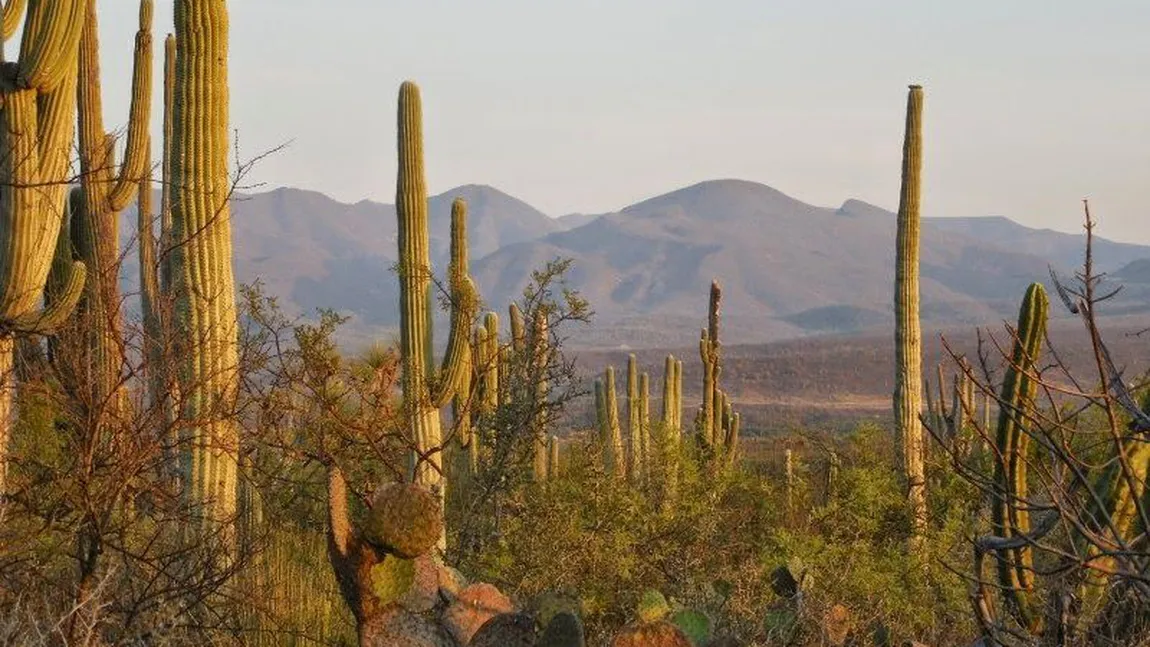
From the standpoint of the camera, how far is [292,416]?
1073cm

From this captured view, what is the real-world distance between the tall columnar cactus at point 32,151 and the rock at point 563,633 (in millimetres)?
4260

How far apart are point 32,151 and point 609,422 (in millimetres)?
8199

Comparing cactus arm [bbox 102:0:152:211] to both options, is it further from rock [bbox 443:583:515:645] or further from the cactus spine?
rock [bbox 443:583:515:645]

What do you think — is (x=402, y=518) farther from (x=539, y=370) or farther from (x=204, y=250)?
(x=539, y=370)

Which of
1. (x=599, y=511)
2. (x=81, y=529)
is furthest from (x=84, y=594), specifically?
(x=599, y=511)

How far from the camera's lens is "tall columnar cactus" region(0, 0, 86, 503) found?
27.5 ft

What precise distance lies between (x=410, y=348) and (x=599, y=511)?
242 centimetres

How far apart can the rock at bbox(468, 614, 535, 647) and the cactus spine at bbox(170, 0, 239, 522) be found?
2.45m

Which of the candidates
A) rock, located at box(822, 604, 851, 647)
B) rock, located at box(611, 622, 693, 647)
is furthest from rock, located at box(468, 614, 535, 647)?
rock, located at box(822, 604, 851, 647)

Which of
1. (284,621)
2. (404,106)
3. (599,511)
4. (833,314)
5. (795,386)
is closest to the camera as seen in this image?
(284,621)

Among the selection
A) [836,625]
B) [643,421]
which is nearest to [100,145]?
[836,625]

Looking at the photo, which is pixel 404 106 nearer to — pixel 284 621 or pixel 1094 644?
pixel 284 621

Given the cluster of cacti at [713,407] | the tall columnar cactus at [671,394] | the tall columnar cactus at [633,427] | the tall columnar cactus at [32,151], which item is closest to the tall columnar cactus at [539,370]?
the tall columnar cactus at [32,151]

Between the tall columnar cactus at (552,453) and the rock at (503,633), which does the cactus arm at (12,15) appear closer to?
the tall columnar cactus at (552,453)
